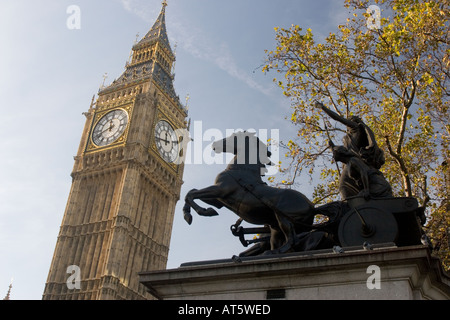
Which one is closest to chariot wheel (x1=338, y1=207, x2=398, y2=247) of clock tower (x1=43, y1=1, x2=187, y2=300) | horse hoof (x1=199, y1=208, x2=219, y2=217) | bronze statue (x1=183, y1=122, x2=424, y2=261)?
bronze statue (x1=183, y1=122, x2=424, y2=261)

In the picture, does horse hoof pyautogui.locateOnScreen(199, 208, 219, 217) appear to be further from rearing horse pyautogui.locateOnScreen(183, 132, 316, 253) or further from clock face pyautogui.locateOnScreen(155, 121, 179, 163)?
clock face pyautogui.locateOnScreen(155, 121, 179, 163)

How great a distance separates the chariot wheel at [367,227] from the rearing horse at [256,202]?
625 millimetres

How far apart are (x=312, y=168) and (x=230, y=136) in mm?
8643

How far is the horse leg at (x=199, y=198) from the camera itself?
7121mm

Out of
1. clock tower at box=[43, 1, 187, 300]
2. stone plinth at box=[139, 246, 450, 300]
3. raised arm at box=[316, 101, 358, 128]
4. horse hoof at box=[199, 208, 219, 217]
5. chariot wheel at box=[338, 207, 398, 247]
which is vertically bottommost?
stone plinth at box=[139, 246, 450, 300]

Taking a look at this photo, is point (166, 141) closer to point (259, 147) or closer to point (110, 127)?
point (110, 127)

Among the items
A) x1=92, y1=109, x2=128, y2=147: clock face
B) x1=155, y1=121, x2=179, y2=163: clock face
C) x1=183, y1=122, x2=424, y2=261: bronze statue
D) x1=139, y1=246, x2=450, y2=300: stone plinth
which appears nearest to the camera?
x1=139, y1=246, x2=450, y2=300: stone plinth

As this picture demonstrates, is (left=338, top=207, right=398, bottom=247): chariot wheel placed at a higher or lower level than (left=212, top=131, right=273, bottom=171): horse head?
lower

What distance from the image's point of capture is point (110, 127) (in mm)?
56344

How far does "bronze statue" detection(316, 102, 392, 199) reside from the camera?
22.5ft

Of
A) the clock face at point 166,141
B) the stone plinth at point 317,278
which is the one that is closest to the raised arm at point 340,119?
the stone plinth at point 317,278

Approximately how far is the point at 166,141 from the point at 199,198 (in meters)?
50.9

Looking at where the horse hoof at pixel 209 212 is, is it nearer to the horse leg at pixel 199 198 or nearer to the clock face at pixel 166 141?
the horse leg at pixel 199 198

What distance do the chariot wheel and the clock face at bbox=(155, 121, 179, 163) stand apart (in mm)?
50101
